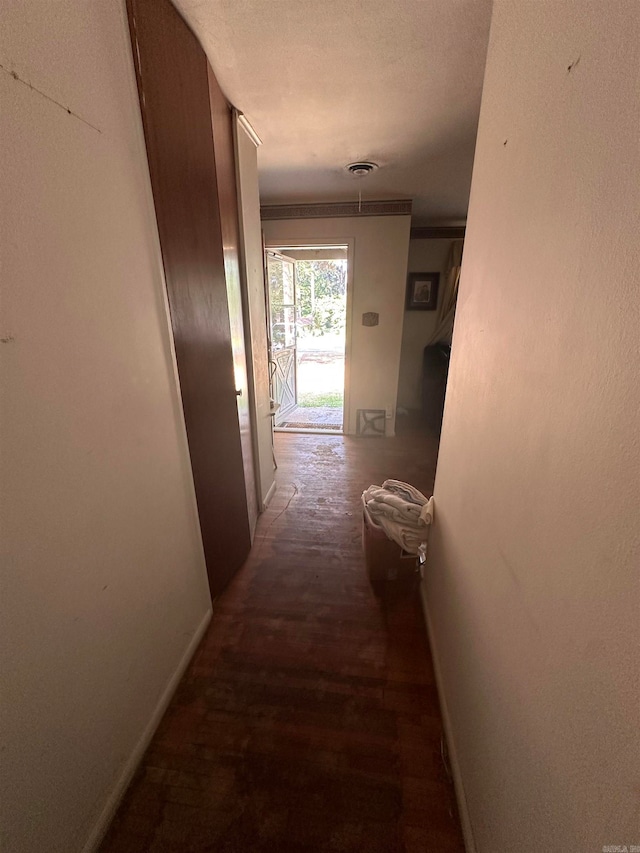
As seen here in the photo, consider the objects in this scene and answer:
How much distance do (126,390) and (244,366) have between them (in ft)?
3.53

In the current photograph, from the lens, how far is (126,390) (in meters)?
1.01

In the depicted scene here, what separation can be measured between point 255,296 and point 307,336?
5998mm

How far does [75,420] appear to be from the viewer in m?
0.83

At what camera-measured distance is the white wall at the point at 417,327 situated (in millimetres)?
4133

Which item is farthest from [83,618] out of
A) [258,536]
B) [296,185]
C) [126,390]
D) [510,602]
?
[296,185]

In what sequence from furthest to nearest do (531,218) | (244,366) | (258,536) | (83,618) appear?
1. (258,536)
2. (244,366)
3. (83,618)
4. (531,218)

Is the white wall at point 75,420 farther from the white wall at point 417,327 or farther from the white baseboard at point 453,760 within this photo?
the white wall at point 417,327

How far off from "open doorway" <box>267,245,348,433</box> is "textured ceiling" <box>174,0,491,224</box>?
1305 mm

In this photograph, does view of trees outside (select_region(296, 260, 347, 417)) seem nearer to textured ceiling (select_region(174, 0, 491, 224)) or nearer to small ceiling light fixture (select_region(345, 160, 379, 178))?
small ceiling light fixture (select_region(345, 160, 379, 178))

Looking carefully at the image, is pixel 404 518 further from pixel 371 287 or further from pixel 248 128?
pixel 371 287

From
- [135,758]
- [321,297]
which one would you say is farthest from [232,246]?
[321,297]

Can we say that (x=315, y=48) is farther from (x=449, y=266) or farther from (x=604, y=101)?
(x=449, y=266)

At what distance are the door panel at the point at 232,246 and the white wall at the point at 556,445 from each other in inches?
45.2

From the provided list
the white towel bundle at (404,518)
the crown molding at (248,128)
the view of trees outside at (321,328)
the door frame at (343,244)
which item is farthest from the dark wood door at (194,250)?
the view of trees outside at (321,328)
